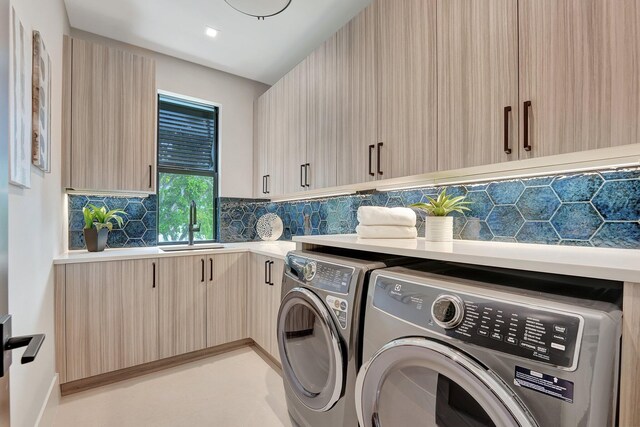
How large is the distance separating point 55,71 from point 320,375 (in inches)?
95.8

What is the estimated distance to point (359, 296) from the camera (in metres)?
1.13

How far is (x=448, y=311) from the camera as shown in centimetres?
81

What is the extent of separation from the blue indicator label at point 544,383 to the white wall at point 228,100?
9.62ft

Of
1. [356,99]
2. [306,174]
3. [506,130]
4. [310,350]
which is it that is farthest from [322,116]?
[310,350]

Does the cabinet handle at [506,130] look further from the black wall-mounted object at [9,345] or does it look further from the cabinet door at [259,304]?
the cabinet door at [259,304]

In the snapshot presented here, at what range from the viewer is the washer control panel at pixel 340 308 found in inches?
45.4

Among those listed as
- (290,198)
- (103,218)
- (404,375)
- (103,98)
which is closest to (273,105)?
(290,198)

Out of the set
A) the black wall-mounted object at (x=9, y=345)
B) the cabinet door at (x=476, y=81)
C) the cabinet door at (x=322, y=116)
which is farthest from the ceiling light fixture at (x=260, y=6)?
the black wall-mounted object at (x=9, y=345)

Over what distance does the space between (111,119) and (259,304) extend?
6.17 feet

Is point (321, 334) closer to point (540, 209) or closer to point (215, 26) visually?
point (540, 209)

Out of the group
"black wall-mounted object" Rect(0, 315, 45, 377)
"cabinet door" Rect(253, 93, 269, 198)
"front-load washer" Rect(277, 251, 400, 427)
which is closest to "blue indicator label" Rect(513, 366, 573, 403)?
"front-load washer" Rect(277, 251, 400, 427)

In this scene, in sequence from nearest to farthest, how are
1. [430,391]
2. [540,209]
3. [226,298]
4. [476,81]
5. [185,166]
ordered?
[430,391] → [476,81] → [540,209] → [226,298] → [185,166]

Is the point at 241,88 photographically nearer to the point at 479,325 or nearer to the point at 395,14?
the point at 395,14

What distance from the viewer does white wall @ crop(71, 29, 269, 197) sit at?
2.81m
